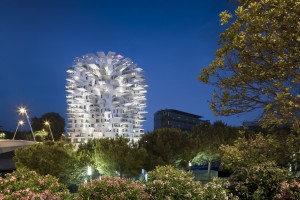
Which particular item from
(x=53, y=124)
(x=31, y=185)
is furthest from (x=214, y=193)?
(x=53, y=124)

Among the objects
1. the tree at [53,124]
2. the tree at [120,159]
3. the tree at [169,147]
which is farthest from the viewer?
the tree at [53,124]

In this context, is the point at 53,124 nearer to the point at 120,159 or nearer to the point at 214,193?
the point at 120,159

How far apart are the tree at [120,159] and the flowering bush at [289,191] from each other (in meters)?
52.0

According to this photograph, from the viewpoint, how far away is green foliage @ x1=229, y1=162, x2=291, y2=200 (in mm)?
16625

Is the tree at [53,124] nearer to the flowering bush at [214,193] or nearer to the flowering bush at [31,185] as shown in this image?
the flowering bush at [31,185]

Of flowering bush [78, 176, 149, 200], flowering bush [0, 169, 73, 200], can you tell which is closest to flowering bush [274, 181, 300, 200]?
flowering bush [78, 176, 149, 200]

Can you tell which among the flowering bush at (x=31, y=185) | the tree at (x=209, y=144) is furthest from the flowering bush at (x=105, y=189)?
the tree at (x=209, y=144)

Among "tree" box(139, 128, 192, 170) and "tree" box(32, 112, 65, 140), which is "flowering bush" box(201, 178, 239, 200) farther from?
"tree" box(32, 112, 65, 140)

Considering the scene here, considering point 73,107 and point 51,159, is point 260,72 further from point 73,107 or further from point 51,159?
point 73,107

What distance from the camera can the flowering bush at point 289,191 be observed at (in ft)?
49.0

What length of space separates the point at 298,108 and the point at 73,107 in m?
151

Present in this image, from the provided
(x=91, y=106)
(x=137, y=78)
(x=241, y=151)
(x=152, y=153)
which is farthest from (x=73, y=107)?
(x=241, y=151)

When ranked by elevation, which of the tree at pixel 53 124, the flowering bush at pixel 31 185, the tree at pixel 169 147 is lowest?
the flowering bush at pixel 31 185

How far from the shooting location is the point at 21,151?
6538 cm
